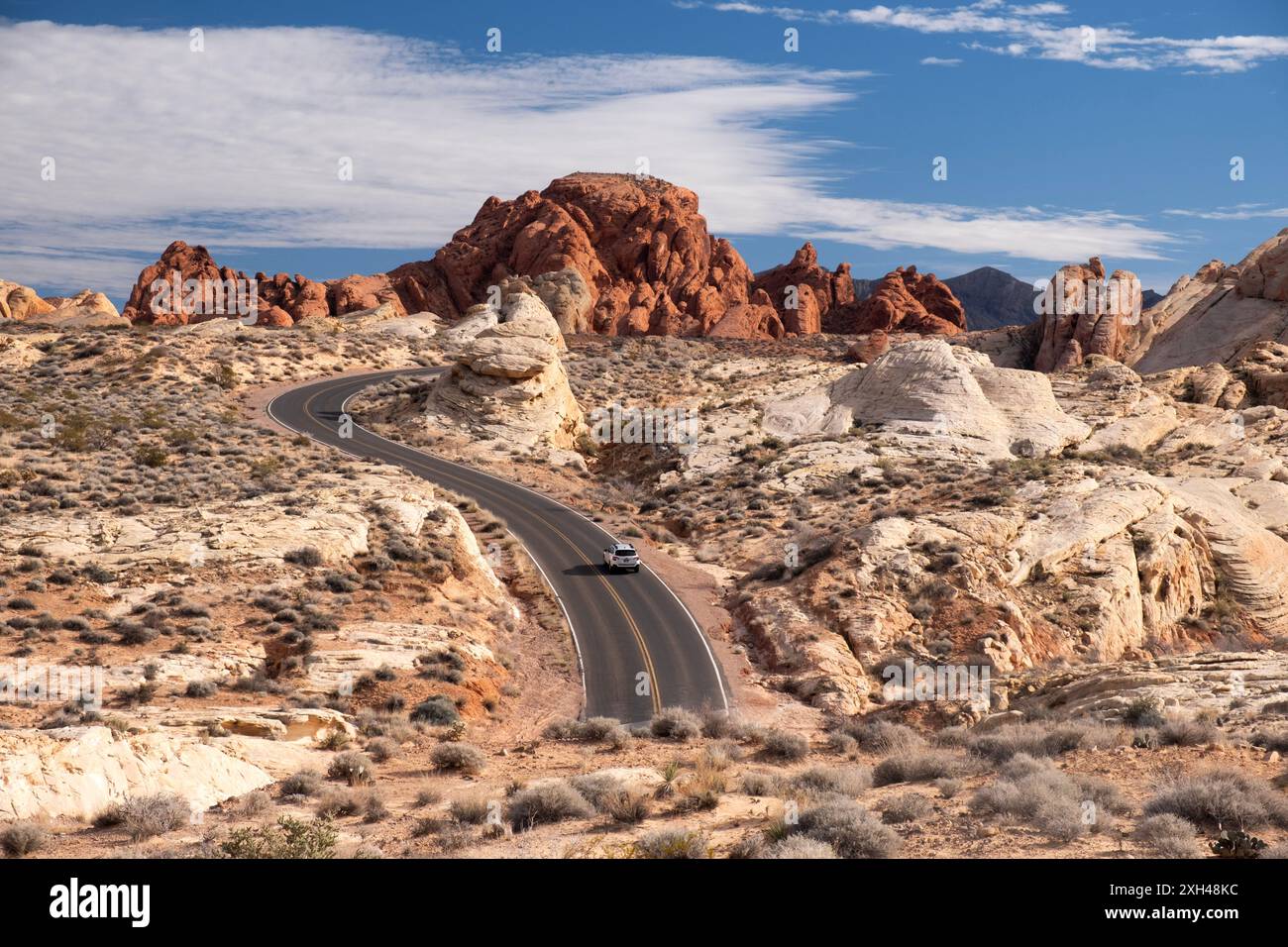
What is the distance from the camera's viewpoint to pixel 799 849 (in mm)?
12047

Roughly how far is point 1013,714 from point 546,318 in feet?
281

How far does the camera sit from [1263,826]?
12992 mm

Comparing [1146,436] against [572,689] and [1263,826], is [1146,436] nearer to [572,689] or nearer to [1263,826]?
[572,689]

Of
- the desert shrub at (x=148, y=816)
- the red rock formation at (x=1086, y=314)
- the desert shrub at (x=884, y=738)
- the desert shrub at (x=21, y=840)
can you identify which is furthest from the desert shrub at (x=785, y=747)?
the red rock formation at (x=1086, y=314)

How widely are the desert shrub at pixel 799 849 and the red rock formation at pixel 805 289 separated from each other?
14969 cm

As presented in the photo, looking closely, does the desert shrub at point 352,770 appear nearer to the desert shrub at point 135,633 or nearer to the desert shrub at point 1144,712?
the desert shrub at point 135,633

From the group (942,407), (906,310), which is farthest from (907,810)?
(906,310)

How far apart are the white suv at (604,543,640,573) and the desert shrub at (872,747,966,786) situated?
1163 inches

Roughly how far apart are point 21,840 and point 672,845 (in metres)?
9.26

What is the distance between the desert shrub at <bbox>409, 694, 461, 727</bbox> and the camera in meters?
27.7

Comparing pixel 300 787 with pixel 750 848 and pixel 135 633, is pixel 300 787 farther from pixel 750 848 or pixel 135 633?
pixel 135 633

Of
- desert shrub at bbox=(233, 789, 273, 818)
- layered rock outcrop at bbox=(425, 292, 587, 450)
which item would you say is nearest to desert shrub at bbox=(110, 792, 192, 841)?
desert shrub at bbox=(233, 789, 273, 818)

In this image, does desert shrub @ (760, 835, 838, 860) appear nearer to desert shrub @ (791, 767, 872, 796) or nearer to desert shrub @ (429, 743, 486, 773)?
desert shrub @ (791, 767, 872, 796)

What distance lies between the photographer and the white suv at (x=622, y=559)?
4678 centimetres
